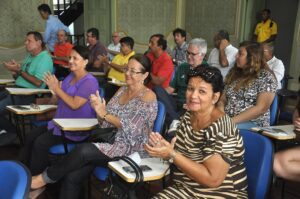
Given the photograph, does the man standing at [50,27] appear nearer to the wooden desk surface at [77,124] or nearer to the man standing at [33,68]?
the man standing at [33,68]

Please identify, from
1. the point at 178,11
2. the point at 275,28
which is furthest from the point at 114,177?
the point at 178,11

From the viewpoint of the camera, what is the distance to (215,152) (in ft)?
4.90

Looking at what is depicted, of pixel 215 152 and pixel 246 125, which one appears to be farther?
pixel 246 125

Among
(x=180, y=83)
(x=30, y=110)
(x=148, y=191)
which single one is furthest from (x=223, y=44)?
(x=30, y=110)

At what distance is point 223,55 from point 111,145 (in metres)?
2.71

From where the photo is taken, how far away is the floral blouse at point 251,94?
8.87 ft

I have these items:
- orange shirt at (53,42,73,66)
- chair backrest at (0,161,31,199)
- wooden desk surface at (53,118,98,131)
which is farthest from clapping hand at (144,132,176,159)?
orange shirt at (53,42,73,66)

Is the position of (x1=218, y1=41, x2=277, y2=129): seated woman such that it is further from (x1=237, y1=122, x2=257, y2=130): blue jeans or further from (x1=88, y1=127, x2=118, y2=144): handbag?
(x1=88, y1=127, x2=118, y2=144): handbag

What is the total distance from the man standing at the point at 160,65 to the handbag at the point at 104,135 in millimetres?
1513

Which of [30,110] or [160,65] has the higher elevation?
[160,65]

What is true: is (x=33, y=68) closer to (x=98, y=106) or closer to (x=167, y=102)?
(x=167, y=102)

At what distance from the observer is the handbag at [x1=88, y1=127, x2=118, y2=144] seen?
7.62ft

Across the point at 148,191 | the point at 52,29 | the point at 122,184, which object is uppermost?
the point at 52,29

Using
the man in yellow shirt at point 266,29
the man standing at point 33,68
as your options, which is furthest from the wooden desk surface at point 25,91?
the man in yellow shirt at point 266,29
